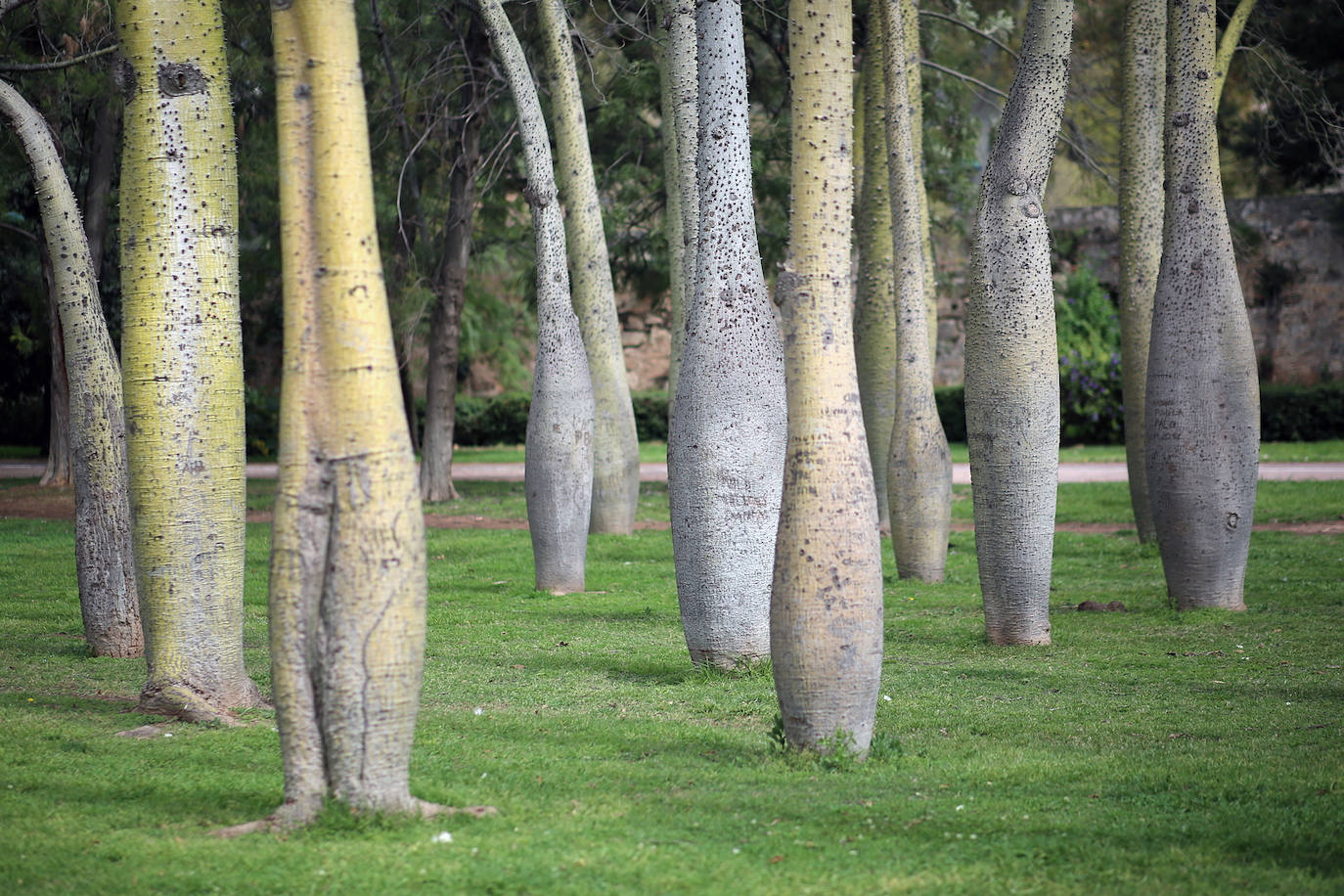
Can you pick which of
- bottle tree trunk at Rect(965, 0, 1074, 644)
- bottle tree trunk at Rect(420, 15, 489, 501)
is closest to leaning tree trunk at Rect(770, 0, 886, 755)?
bottle tree trunk at Rect(965, 0, 1074, 644)

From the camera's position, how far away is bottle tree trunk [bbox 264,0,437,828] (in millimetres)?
4055

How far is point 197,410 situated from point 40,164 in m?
2.52

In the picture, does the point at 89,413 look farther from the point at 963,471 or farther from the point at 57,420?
the point at 963,471

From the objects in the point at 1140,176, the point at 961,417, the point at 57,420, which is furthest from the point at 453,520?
the point at 961,417

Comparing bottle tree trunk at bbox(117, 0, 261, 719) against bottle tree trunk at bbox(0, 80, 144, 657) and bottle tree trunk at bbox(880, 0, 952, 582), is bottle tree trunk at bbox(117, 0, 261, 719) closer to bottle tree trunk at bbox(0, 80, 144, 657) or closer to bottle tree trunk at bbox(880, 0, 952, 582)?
bottle tree trunk at bbox(0, 80, 144, 657)

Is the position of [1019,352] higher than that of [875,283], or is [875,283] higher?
[875,283]

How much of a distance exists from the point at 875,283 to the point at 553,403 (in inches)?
153

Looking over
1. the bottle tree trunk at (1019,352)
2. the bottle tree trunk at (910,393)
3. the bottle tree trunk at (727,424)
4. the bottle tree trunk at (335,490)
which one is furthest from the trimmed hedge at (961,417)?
the bottle tree trunk at (335,490)

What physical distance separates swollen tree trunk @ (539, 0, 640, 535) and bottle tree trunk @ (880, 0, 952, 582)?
2.89 m

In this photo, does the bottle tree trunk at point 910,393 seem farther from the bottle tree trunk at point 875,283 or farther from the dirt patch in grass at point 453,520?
the dirt patch in grass at point 453,520

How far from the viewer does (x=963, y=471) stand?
21.6m

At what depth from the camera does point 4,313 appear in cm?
2473

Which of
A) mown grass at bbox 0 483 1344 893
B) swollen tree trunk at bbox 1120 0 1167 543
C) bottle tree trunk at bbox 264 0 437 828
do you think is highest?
swollen tree trunk at bbox 1120 0 1167 543

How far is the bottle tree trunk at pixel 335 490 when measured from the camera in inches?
160
